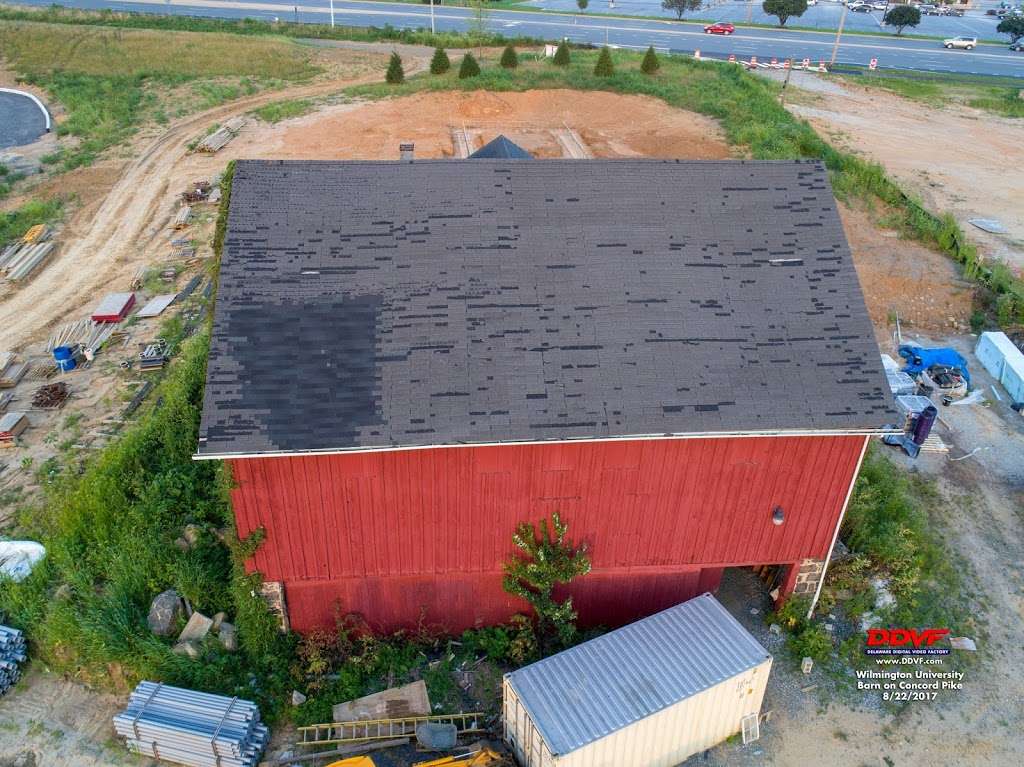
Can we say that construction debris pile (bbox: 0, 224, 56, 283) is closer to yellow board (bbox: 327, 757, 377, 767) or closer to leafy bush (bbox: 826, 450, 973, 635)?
yellow board (bbox: 327, 757, 377, 767)

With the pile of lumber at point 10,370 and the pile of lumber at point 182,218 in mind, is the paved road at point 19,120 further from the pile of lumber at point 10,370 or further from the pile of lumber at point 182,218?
the pile of lumber at point 10,370

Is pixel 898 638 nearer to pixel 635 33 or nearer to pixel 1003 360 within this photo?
pixel 1003 360

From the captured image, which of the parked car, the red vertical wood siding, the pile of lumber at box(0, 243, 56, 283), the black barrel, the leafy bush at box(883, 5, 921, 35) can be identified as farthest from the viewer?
the leafy bush at box(883, 5, 921, 35)

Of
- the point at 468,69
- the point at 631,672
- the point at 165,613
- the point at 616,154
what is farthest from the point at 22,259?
the point at 468,69

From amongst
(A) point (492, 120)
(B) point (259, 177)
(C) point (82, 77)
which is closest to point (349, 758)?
(B) point (259, 177)

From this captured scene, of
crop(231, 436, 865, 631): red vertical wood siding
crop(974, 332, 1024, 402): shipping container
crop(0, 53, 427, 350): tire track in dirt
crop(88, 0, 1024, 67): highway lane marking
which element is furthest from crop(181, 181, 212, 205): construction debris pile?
crop(88, 0, 1024, 67): highway lane marking

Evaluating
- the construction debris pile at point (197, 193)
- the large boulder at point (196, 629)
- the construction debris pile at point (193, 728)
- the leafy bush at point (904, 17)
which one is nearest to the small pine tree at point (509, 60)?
the construction debris pile at point (197, 193)
